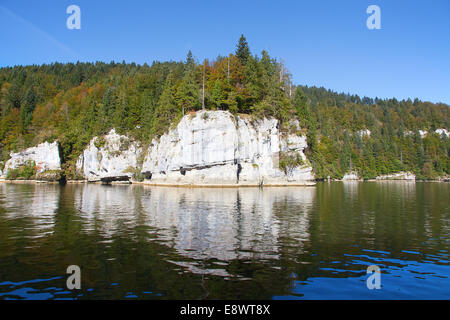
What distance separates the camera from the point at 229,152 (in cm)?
6094

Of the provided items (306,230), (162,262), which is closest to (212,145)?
(306,230)

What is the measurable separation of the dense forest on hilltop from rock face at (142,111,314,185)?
12.2 feet

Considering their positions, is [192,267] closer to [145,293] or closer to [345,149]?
[145,293]

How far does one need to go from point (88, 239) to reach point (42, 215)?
35.8 ft

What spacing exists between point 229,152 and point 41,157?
193 ft

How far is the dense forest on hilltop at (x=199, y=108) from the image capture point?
2731 inches

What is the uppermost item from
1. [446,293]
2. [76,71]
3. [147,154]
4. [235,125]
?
[76,71]

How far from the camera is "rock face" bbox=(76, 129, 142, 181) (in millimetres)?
81812

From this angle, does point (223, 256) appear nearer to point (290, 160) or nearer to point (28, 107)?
point (290, 160)

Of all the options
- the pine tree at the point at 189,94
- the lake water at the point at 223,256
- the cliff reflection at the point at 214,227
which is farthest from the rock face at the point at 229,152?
the lake water at the point at 223,256

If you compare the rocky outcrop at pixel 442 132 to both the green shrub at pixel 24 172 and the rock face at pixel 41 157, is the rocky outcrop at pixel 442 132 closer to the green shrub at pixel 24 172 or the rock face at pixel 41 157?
the rock face at pixel 41 157

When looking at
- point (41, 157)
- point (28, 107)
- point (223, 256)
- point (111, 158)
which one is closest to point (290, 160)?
point (111, 158)

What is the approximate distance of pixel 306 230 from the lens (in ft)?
61.5
